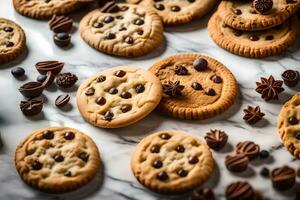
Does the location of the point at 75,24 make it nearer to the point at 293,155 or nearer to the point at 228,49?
the point at 228,49

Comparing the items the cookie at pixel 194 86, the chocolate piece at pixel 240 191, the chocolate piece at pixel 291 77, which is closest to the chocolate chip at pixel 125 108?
the cookie at pixel 194 86

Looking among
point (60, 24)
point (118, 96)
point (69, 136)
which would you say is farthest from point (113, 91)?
point (60, 24)

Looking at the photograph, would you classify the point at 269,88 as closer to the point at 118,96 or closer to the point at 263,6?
the point at 263,6

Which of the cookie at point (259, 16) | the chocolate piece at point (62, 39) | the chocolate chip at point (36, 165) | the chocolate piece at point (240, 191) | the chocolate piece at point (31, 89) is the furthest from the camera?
the chocolate piece at point (62, 39)

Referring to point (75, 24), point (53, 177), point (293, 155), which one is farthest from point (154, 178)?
point (75, 24)

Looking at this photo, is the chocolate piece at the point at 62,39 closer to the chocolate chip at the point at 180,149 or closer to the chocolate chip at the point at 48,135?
the chocolate chip at the point at 48,135

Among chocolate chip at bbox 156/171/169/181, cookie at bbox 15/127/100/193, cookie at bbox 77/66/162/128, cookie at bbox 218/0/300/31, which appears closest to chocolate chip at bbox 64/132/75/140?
cookie at bbox 15/127/100/193

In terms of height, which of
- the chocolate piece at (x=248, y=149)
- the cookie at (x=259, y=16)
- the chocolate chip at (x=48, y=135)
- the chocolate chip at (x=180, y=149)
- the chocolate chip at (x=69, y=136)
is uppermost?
the cookie at (x=259, y=16)

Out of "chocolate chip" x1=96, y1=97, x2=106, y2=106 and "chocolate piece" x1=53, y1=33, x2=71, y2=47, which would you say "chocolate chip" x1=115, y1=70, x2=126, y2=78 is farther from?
"chocolate piece" x1=53, y1=33, x2=71, y2=47
